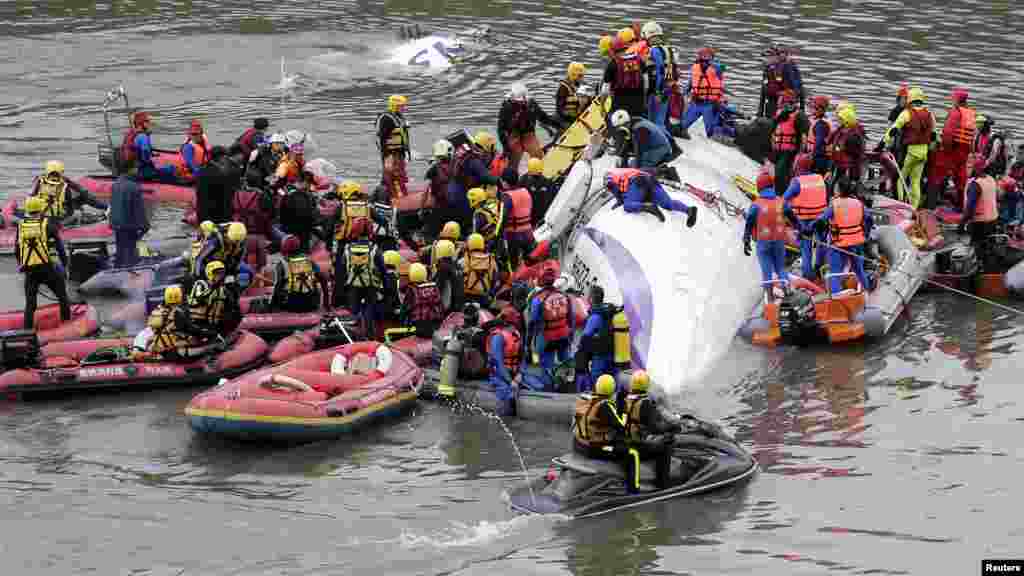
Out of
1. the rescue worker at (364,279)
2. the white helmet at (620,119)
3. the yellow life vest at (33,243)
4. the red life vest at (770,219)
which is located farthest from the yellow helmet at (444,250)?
the yellow life vest at (33,243)

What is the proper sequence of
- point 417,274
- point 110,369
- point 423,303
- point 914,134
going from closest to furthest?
point 110,369, point 417,274, point 423,303, point 914,134

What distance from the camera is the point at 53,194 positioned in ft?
65.2

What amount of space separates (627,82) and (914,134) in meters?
3.76

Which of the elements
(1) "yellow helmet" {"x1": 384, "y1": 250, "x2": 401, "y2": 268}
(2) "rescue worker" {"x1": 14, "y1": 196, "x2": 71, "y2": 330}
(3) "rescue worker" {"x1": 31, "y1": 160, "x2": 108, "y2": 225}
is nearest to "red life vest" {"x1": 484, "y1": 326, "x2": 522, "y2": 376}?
(1) "yellow helmet" {"x1": 384, "y1": 250, "x2": 401, "y2": 268}

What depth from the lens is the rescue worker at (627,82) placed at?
20078 millimetres

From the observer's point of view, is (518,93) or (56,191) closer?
(56,191)

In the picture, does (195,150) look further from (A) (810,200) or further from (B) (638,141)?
(A) (810,200)

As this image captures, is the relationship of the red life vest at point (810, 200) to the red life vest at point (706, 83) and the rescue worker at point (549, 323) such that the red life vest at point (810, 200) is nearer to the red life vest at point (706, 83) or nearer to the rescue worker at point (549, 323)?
the rescue worker at point (549, 323)

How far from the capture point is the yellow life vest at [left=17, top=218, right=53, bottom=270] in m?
17.3

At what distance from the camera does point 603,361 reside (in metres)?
14.9

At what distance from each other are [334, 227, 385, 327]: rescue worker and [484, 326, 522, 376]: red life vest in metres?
1.99

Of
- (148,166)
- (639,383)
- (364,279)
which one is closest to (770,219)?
(364,279)

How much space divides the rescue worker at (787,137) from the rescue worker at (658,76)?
1452mm

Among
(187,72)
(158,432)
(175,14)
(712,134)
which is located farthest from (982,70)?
(158,432)
